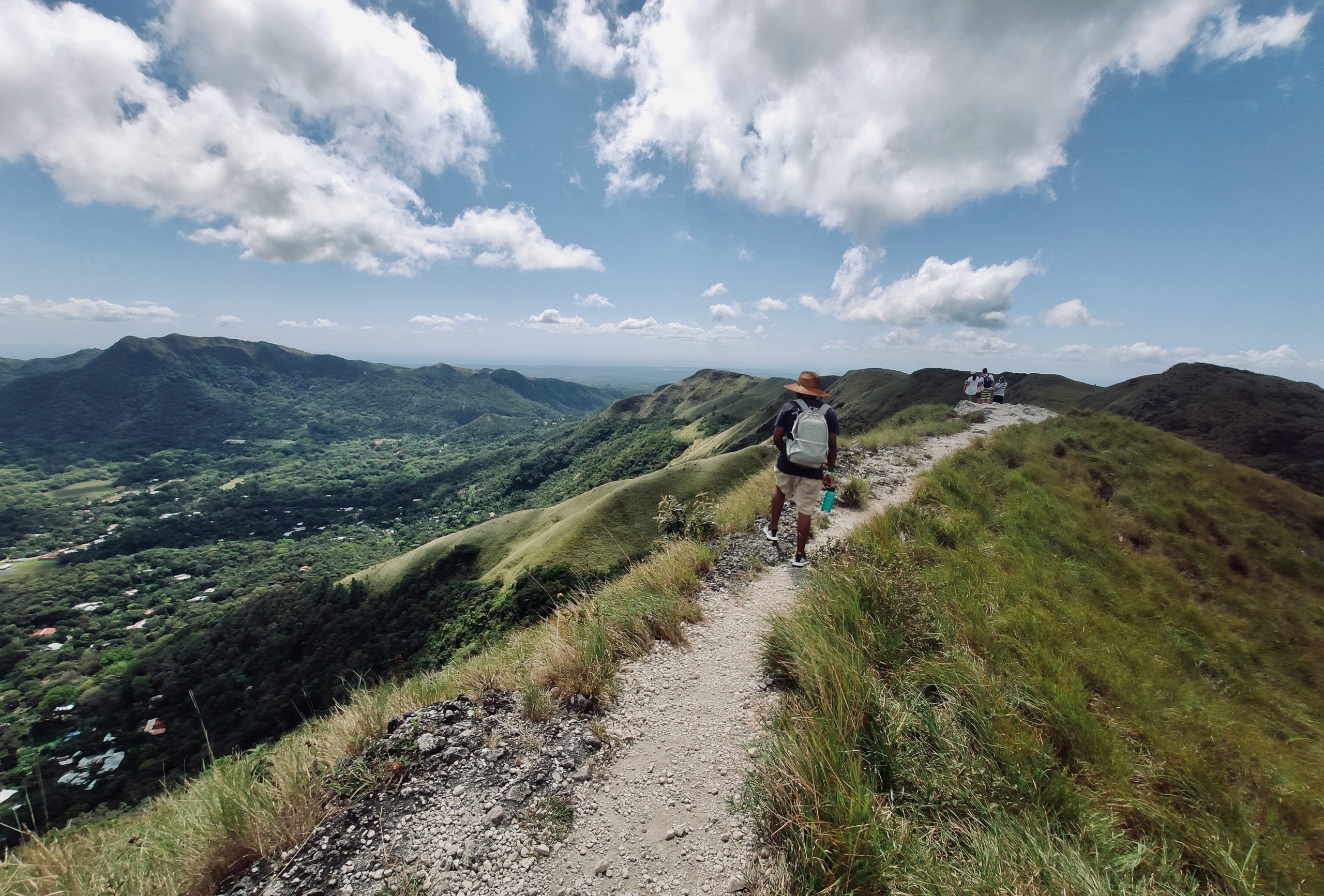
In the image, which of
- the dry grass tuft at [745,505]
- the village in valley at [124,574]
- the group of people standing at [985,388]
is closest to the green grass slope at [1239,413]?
the group of people standing at [985,388]

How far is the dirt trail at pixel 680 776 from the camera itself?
10.8 feet

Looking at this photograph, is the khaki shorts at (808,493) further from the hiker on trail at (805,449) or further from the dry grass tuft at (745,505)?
A: the dry grass tuft at (745,505)

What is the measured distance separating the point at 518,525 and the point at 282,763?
Answer: 66217 millimetres

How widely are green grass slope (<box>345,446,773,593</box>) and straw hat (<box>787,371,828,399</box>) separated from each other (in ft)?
104

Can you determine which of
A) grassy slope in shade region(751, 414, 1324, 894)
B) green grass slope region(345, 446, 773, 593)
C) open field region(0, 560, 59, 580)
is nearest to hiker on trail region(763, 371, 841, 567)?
grassy slope in shade region(751, 414, 1324, 894)

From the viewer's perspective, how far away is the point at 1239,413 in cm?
4503

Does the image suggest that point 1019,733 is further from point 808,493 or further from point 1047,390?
point 1047,390

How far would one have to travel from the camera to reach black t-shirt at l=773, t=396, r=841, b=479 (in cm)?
804

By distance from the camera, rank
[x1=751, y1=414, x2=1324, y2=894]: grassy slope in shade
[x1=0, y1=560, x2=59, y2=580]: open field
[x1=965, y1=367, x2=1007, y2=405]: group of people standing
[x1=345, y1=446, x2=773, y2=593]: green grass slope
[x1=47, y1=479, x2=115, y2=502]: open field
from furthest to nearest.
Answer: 1. [x1=47, y1=479, x2=115, y2=502]: open field
2. [x1=0, y1=560, x2=59, y2=580]: open field
3. [x1=345, y1=446, x2=773, y2=593]: green grass slope
4. [x1=965, y1=367, x2=1007, y2=405]: group of people standing
5. [x1=751, y1=414, x2=1324, y2=894]: grassy slope in shade

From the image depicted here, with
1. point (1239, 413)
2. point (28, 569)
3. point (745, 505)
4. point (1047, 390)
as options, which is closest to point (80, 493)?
point (28, 569)

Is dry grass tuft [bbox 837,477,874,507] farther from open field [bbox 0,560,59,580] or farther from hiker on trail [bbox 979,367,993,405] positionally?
open field [bbox 0,560,59,580]

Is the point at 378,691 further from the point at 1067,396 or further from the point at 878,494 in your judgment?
the point at 1067,396

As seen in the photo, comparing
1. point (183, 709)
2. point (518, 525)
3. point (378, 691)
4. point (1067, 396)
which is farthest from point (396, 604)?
point (1067, 396)

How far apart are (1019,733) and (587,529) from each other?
156ft
